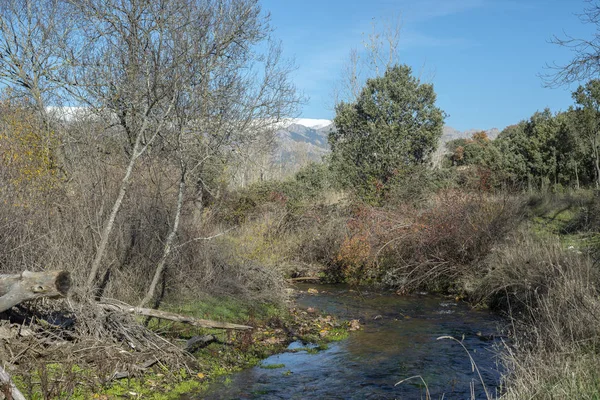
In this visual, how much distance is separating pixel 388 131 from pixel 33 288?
17145 millimetres

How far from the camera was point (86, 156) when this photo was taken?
9.41m

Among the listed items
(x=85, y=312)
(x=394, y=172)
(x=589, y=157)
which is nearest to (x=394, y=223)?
(x=394, y=172)

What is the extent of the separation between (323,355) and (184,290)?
3273mm

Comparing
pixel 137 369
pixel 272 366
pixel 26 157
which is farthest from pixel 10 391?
pixel 26 157

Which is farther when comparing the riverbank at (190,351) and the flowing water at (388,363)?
the flowing water at (388,363)

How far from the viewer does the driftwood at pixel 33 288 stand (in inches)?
251

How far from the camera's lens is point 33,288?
6402 mm

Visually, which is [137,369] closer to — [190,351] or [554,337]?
[190,351]

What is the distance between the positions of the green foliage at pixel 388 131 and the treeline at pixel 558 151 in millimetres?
3510

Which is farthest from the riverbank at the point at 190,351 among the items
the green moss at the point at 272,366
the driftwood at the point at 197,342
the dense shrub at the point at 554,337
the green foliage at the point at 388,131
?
the green foliage at the point at 388,131

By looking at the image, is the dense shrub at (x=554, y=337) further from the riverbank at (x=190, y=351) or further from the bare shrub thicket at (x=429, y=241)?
the riverbank at (x=190, y=351)

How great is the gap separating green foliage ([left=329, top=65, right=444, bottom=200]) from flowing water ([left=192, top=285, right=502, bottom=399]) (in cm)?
932

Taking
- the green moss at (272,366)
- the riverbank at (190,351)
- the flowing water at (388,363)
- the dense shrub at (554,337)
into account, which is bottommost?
the flowing water at (388,363)

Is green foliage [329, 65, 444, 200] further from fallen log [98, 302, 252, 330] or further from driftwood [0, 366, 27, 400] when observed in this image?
driftwood [0, 366, 27, 400]
